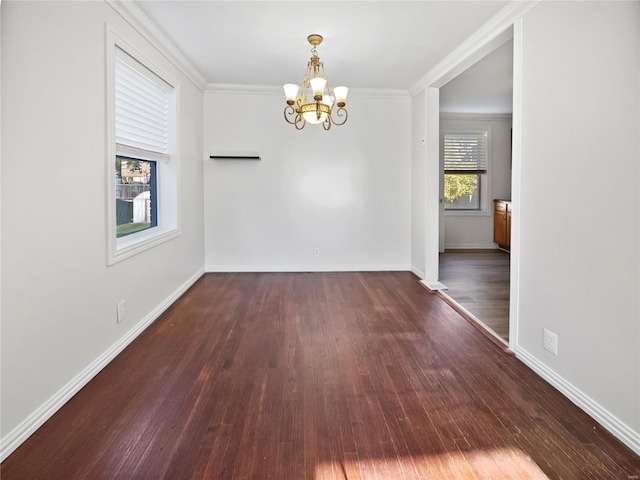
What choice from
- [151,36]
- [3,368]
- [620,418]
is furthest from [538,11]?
[3,368]

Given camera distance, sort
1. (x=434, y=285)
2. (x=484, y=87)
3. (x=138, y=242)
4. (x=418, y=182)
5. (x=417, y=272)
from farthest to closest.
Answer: (x=484, y=87), (x=417, y=272), (x=418, y=182), (x=434, y=285), (x=138, y=242)

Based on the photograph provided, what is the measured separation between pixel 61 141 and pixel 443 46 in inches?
130

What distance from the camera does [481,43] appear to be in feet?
11.2

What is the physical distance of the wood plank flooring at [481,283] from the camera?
370 cm

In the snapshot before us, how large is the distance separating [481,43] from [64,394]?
391 centimetres

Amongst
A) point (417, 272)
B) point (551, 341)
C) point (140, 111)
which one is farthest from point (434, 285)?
point (140, 111)

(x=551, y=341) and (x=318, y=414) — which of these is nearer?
(x=318, y=414)

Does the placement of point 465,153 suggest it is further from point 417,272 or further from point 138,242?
point 138,242

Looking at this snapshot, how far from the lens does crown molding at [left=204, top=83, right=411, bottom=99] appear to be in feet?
17.4

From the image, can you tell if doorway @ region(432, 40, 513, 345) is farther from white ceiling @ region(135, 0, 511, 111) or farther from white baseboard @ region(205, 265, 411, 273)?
white ceiling @ region(135, 0, 511, 111)

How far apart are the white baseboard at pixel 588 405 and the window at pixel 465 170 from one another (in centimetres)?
555

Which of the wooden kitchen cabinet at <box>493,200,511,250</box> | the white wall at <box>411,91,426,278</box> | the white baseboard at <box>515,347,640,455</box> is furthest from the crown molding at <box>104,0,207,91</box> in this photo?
the wooden kitchen cabinet at <box>493,200,511,250</box>

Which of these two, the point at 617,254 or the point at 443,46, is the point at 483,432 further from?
the point at 443,46

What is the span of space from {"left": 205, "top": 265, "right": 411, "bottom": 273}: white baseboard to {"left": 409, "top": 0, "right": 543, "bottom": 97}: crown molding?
8.09 ft
